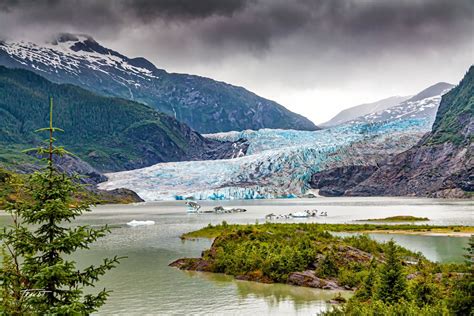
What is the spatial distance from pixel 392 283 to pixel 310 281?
715 centimetres

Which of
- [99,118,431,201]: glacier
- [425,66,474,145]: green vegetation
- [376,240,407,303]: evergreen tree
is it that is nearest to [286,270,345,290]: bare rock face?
[376,240,407,303]: evergreen tree

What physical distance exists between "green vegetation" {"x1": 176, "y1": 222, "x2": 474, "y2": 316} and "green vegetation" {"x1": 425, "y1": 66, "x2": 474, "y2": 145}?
400ft

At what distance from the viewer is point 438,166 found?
140125mm

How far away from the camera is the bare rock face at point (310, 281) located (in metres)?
22.2

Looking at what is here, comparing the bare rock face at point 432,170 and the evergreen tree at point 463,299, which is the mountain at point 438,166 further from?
the evergreen tree at point 463,299

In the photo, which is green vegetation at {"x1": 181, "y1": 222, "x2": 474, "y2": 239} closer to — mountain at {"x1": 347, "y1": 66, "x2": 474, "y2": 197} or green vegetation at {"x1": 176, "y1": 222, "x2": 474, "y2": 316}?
green vegetation at {"x1": 176, "y1": 222, "x2": 474, "y2": 316}

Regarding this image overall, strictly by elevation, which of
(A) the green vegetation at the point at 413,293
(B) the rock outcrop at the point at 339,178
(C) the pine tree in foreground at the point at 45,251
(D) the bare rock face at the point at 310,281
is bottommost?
(D) the bare rock face at the point at 310,281

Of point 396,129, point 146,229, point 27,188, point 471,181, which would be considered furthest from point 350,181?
point 27,188

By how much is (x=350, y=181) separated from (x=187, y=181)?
2167 inches

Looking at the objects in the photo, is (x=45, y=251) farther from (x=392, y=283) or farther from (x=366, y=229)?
(x=366, y=229)

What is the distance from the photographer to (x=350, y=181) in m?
158

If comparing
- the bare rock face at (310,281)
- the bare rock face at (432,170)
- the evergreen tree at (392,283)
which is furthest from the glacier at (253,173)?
the evergreen tree at (392,283)

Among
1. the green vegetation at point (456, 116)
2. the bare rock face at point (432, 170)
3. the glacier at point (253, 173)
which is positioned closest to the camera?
the glacier at point (253, 173)

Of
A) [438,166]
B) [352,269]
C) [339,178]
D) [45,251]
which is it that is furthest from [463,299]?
[339,178]
